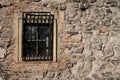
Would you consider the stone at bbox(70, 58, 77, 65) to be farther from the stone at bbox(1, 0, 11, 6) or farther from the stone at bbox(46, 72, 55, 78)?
the stone at bbox(1, 0, 11, 6)

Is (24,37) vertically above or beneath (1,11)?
beneath

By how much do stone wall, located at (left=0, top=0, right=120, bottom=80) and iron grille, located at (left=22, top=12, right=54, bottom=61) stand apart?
124 mm

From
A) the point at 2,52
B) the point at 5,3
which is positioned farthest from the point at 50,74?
the point at 5,3

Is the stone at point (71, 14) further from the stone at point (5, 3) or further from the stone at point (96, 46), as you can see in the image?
the stone at point (5, 3)

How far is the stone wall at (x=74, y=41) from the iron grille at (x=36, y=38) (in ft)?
0.41

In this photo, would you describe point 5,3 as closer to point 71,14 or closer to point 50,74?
point 71,14

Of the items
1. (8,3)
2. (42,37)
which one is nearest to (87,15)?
(42,37)

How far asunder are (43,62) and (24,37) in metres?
0.63

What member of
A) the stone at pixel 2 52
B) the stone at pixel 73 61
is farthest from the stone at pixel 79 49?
the stone at pixel 2 52

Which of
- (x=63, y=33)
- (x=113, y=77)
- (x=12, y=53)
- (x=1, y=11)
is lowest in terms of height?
(x=113, y=77)

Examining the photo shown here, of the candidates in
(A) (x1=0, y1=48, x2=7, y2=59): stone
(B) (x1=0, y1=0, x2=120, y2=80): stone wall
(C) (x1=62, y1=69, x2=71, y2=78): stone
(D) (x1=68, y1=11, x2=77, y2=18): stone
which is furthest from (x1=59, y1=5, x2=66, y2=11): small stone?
(A) (x1=0, y1=48, x2=7, y2=59): stone

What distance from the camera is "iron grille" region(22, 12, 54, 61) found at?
633 cm

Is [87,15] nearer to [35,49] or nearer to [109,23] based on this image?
[109,23]

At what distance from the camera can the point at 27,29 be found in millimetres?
6363
